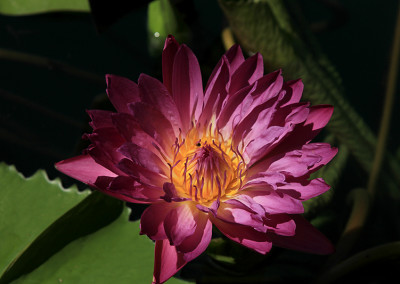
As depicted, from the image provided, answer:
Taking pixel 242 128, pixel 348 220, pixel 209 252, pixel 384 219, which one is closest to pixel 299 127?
pixel 242 128

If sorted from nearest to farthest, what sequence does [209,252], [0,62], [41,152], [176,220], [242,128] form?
[176,220], [242,128], [209,252], [41,152], [0,62]

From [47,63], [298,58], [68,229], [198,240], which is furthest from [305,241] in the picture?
Result: [47,63]

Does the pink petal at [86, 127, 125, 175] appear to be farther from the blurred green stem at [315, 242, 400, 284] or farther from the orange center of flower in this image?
the blurred green stem at [315, 242, 400, 284]

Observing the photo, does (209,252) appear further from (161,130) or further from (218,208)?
(161,130)

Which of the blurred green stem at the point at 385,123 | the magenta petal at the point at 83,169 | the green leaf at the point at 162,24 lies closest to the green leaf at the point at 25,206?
the magenta petal at the point at 83,169

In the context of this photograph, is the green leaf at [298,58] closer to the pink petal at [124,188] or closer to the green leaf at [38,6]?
the green leaf at [38,6]

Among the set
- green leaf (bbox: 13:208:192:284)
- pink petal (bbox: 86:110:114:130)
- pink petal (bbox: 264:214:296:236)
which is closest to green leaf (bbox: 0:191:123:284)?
green leaf (bbox: 13:208:192:284)

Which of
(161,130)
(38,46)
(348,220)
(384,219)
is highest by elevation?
(38,46)

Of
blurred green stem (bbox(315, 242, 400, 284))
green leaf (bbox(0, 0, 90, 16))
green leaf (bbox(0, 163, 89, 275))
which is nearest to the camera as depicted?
green leaf (bbox(0, 163, 89, 275))
